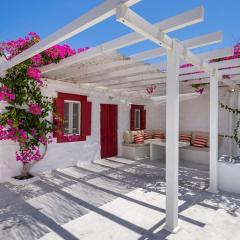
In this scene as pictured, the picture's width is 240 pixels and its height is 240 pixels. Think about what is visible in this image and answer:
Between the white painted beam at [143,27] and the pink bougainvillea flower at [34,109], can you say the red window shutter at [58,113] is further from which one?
the white painted beam at [143,27]

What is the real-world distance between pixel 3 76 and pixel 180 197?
16.1ft

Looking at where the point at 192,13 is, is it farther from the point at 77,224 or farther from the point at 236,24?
the point at 77,224

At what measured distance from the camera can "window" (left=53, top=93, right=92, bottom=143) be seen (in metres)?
6.98

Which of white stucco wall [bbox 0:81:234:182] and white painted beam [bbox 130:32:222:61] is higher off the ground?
white painted beam [bbox 130:32:222:61]

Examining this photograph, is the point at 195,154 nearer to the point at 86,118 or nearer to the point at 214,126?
the point at 214,126

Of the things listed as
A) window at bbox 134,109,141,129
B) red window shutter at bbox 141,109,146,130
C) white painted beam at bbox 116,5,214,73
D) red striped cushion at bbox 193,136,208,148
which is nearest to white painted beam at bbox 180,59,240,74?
white painted beam at bbox 116,5,214,73

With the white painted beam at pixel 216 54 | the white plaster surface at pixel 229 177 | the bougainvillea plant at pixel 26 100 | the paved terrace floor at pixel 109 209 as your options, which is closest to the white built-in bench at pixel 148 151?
the paved terrace floor at pixel 109 209

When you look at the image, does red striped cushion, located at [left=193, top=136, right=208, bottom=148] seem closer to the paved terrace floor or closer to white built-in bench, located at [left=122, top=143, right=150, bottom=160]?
white built-in bench, located at [left=122, top=143, right=150, bottom=160]

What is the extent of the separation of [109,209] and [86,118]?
13.2 feet

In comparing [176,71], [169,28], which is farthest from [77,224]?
[169,28]

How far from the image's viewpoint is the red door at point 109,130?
8.24 metres

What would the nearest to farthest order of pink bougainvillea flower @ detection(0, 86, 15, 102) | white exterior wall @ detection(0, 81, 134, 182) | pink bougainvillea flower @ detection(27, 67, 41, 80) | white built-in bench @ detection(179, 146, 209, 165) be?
pink bougainvillea flower @ detection(0, 86, 15, 102) → pink bougainvillea flower @ detection(27, 67, 41, 80) → white exterior wall @ detection(0, 81, 134, 182) → white built-in bench @ detection(179, 146, 209, 165)

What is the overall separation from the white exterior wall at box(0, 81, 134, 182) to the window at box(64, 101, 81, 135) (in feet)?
1.47

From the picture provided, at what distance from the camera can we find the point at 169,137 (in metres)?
3.09
